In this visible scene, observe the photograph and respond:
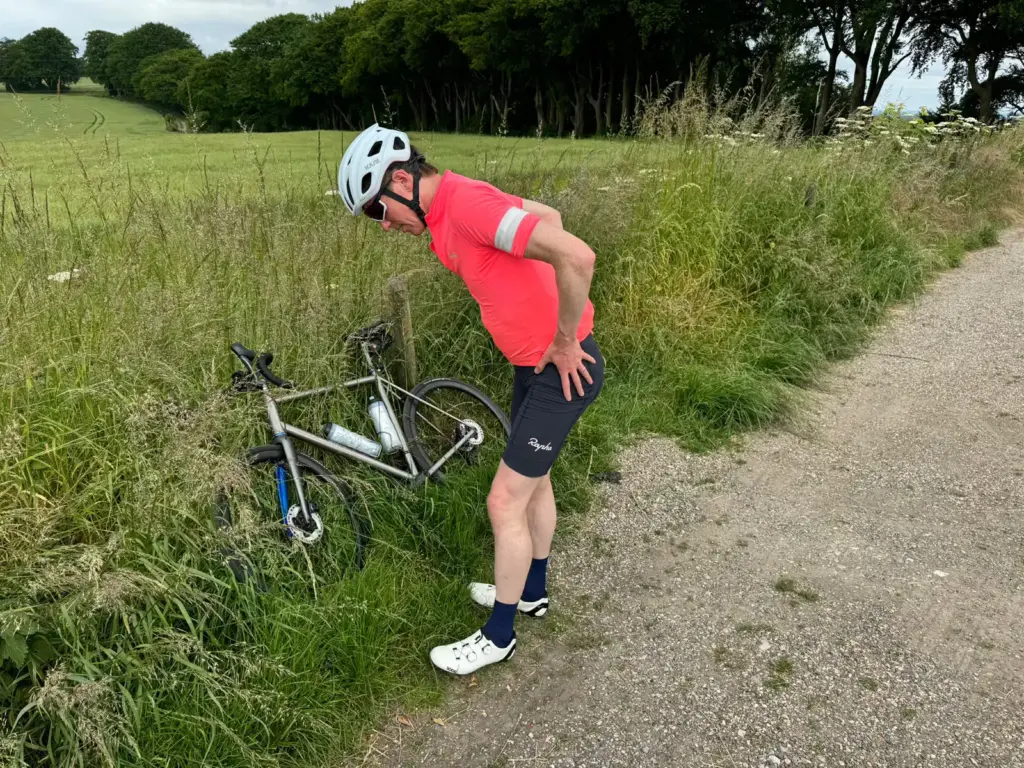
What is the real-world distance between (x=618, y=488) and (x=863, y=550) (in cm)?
137

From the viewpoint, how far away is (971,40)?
89.1ft

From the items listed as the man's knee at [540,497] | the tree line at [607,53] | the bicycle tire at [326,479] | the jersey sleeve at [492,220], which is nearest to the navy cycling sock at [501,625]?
the man's knee at [540,497]

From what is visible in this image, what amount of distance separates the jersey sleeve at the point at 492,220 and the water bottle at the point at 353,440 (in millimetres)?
1522

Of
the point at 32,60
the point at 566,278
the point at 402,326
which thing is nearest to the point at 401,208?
the point at 566,278

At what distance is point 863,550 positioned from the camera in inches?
137

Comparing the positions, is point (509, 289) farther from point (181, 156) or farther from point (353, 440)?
point (181, 156)

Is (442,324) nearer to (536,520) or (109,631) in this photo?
(536,520)

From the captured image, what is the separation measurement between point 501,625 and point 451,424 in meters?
1.63

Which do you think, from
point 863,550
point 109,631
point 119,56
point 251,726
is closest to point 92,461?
point 109,631

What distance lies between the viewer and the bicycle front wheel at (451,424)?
388 cm

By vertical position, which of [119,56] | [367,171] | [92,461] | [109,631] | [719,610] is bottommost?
[719,610]

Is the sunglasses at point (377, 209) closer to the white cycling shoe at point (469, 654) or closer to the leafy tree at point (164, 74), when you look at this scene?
the white cycling shoe at point (469, 654)

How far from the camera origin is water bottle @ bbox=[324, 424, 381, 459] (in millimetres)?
3330

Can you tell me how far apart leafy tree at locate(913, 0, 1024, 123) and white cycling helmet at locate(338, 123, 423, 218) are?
30.9 metres
